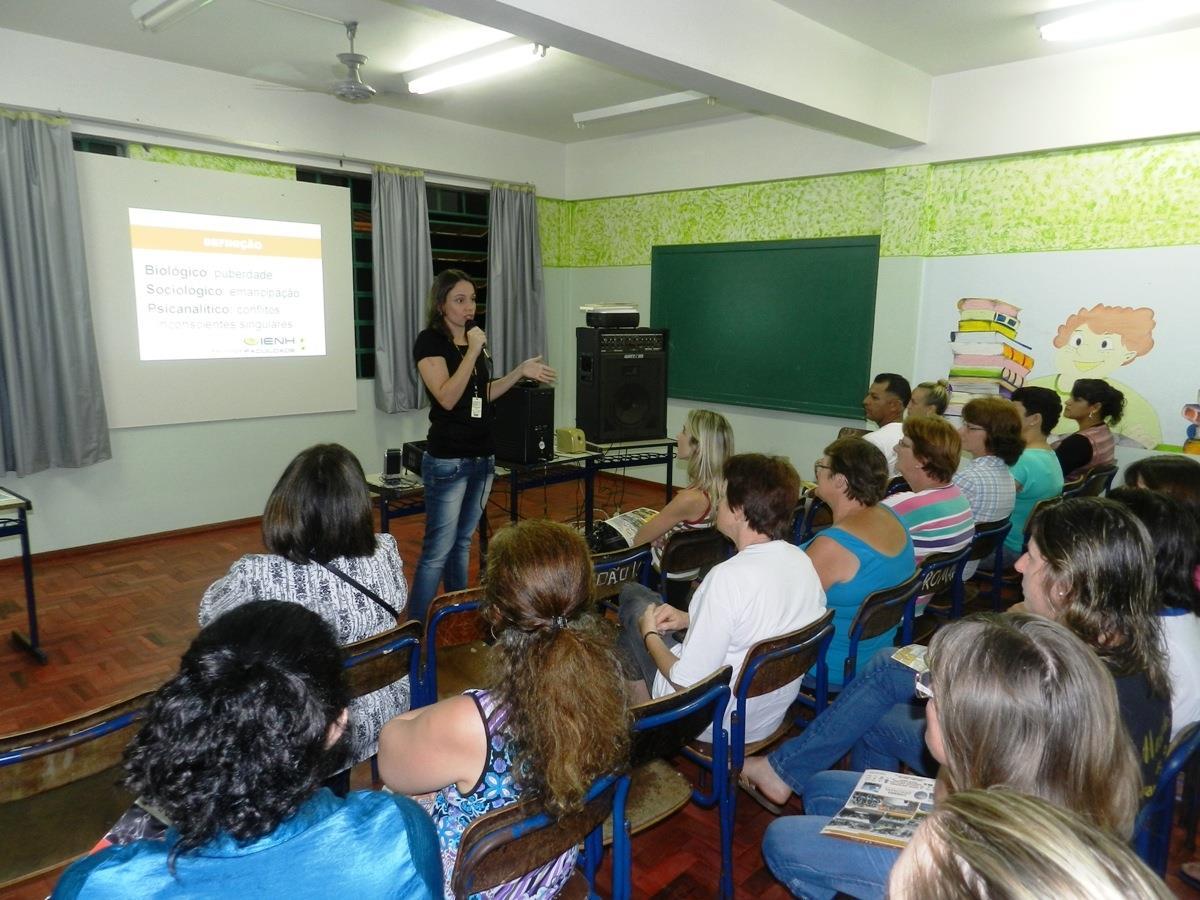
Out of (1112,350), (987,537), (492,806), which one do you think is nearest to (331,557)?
(492,806)

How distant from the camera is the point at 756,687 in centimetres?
178

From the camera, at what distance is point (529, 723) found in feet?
3.76

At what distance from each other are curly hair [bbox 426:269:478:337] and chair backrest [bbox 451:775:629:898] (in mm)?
2322

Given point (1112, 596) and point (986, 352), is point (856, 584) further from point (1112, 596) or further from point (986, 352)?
point (986, 352)

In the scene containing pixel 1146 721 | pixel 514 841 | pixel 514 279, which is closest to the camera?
pixel 514 841

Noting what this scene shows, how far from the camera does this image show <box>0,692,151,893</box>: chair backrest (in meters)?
1.26

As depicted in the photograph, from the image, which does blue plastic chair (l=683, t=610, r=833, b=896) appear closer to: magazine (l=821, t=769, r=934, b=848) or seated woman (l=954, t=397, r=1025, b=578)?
magazine (l=821, t=769, r=934, b=848)

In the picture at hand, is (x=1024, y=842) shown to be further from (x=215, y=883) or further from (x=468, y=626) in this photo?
(x=468, y=626)

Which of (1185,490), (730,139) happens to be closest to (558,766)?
(1185,490)

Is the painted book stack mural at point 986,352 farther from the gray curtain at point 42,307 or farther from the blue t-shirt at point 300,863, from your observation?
the gray curtain at point 42,307

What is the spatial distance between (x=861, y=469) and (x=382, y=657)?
151cm

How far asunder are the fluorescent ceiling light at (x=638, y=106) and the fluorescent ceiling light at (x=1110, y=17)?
180cm

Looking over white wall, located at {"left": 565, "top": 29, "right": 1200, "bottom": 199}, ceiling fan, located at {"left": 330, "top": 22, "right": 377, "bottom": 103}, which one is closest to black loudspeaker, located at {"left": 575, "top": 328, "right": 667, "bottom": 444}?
ceiling fan, located at {"left": 330, "top": 22, "right": 377, "bottom": 103}

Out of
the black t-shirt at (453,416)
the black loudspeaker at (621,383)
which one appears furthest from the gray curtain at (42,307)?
the black loudspeaker at (621,383)
